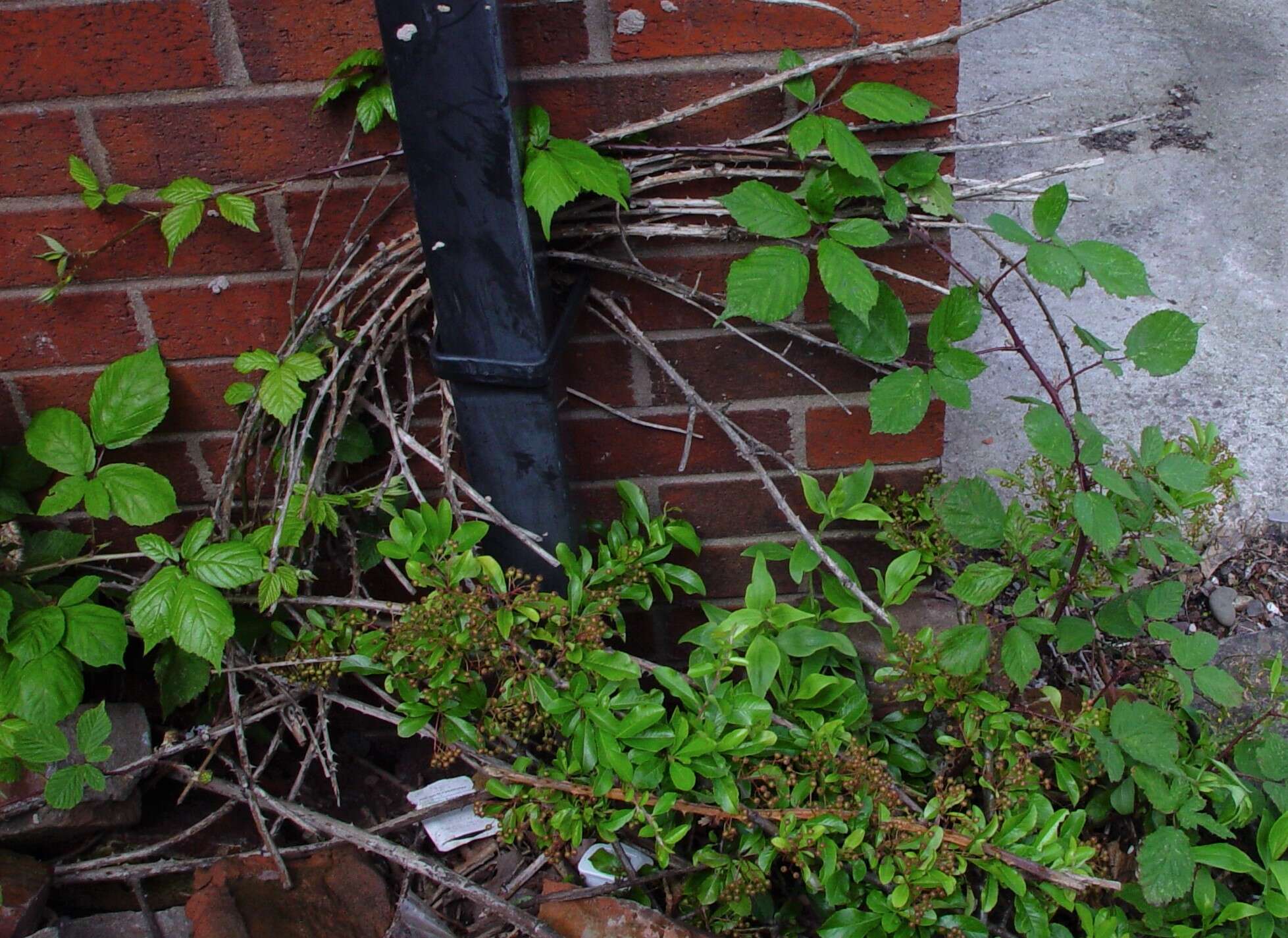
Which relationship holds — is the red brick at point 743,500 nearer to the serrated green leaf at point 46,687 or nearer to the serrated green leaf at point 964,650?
the serrated green leaf at point 964,650

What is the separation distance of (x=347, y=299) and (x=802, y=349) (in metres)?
0.64

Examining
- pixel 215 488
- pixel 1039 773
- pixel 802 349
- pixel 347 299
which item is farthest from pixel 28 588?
pixel 1039 773

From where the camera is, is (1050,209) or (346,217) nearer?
(1050,209)

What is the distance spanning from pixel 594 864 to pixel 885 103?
1.00 m

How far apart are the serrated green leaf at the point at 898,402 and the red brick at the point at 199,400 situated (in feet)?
2.95

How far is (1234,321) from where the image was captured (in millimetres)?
2297

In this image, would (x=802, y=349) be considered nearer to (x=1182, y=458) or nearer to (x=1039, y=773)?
(x=1182, y=458)

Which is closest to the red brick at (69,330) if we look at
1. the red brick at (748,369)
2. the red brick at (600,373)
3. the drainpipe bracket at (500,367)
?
the drainpipe bracket at (500,367)

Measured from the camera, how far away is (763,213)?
125 centimetres

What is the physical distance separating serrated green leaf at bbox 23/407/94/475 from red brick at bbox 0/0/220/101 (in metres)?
0.43

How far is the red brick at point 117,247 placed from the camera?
54.5 inches

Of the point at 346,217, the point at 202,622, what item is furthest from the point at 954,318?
the point at 202,622

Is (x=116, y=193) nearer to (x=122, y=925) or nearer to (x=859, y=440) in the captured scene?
(x=122, y=925)

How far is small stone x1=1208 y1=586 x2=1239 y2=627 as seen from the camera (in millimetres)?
1867
